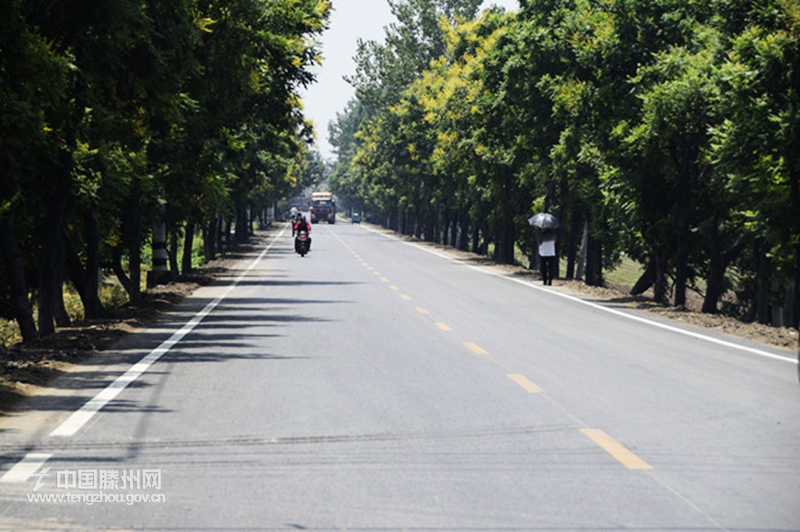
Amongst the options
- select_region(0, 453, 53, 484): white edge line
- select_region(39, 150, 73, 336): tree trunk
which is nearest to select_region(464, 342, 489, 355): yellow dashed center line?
select_region(0, 453, 53, 484): white edge line

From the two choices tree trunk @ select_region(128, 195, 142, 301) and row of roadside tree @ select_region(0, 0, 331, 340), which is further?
tree trunk @ select_region(128, 195, 142, 301)

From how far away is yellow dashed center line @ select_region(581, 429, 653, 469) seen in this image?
26.7 feet

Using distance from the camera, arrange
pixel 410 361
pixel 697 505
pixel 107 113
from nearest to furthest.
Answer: pixel 697 505, pixel 410 361, pixel 107 113

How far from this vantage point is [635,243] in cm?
4138

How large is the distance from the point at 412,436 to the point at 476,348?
6.85 m

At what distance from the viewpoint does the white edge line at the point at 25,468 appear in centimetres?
765

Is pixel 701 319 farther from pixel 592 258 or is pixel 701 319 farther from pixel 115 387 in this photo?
pixel 592 258

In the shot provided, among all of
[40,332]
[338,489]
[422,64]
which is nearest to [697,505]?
[338,489]

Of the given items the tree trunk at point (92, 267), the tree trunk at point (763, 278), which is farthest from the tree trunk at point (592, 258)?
the tree trunk at point (92, 267)

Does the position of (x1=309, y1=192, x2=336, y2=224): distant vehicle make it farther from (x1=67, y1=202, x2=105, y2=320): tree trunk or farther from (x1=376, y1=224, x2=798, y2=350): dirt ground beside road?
(x1=67, y1=202, x2=105, y2=320): tree trunk

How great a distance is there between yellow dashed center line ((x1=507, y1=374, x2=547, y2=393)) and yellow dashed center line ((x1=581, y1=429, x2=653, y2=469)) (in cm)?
235

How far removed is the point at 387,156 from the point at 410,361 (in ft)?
253

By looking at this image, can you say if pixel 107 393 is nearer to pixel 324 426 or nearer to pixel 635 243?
pixel 324 426

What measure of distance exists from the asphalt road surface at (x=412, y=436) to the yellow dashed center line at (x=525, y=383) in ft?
0.06
